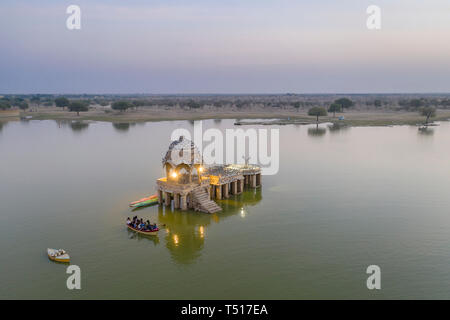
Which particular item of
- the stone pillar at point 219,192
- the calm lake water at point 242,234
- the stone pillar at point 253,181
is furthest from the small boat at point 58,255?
the stone pillar at point 253,181

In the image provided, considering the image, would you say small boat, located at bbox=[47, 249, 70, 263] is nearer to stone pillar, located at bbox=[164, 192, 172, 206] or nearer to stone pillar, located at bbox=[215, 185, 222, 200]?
stone pillar, located at bbox=[164, 192, 172, 206]

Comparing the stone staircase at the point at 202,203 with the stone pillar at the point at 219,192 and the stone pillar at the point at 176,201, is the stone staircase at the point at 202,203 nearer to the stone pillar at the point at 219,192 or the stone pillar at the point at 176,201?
the stone pillar at the point at 176,201

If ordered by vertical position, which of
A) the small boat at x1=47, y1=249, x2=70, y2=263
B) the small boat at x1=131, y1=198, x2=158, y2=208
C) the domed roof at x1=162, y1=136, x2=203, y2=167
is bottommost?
the small boat at x1=47, y1=249, x2=70, y2=263

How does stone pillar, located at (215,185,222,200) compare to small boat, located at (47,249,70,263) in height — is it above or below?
Answer: above

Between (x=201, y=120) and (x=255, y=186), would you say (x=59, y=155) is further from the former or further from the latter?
(x=201, y=120)

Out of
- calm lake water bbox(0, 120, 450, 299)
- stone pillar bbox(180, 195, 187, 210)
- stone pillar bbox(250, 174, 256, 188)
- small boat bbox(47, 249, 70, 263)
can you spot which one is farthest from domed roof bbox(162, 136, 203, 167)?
small boat bbox(47, 249, 70, 263)

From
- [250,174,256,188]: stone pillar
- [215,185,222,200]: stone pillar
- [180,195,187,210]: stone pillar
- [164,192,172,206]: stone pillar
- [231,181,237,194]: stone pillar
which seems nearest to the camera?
[180,195,187,210]: stone pillar
